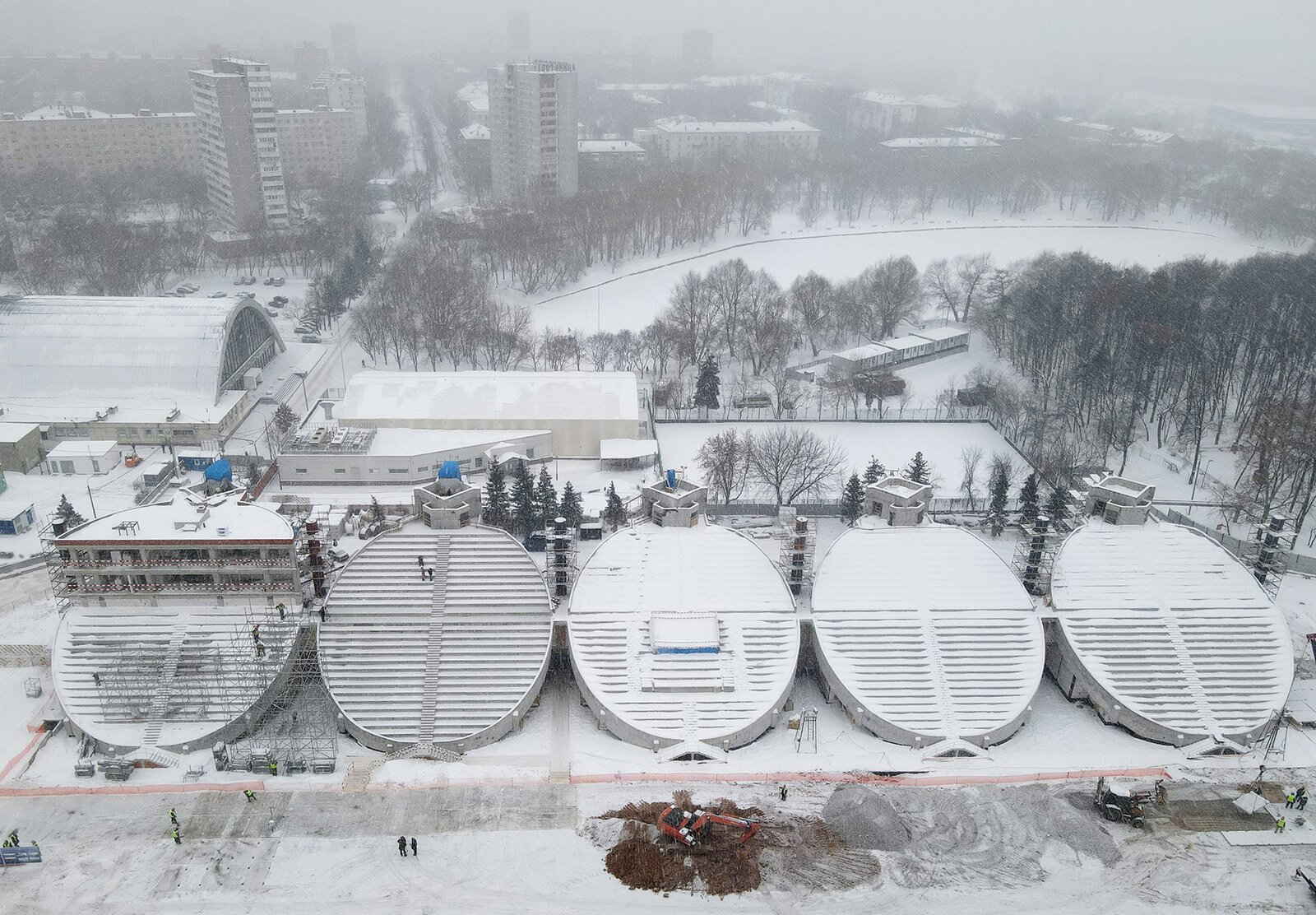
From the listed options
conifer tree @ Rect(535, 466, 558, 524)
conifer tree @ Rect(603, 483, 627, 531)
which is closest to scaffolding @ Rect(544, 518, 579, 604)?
conifer tree @ Rect(535, 466, 558, 524)

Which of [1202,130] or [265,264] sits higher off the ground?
[1202,130]

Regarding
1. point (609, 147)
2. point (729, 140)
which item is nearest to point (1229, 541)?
point (609, 147)

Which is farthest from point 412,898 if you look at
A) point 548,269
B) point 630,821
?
point 548,269

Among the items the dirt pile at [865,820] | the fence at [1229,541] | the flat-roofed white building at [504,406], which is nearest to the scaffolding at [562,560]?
the dirt pile at [865,820]

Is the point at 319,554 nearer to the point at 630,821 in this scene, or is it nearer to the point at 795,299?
the point at 630,821

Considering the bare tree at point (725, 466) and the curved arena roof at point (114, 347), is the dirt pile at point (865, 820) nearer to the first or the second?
the bare tree at point (725, 466)

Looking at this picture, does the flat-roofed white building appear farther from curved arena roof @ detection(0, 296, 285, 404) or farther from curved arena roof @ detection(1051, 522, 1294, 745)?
curved arena roof @ detection(1051, 522, 1294, 745)

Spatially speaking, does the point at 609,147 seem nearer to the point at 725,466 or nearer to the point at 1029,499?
the point at 725,466
